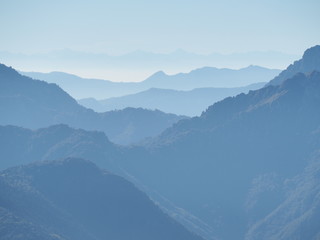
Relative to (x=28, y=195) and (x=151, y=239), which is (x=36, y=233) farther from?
(x=151, y=239)

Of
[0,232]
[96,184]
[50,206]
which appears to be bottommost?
[0,232]

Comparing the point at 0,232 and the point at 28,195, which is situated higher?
the point at 28,195

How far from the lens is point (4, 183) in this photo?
167000mm

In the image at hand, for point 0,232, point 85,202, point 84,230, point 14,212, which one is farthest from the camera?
point 85,202

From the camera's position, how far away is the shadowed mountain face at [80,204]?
156 metres

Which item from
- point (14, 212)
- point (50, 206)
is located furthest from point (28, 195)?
point (14, 212)

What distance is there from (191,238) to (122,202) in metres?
22.4

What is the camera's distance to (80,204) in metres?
173

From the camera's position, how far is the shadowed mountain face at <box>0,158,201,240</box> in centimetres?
15625

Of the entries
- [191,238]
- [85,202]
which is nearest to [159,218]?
[191,238]

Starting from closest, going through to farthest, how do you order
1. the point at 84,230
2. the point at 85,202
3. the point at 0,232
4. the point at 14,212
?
the point at 0,232, the point at 14,212, the point at 84,230, the point at 85,202

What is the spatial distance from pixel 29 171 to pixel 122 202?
99.6 feet

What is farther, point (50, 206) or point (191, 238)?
point (191, 238)

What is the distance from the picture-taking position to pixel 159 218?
178 m
